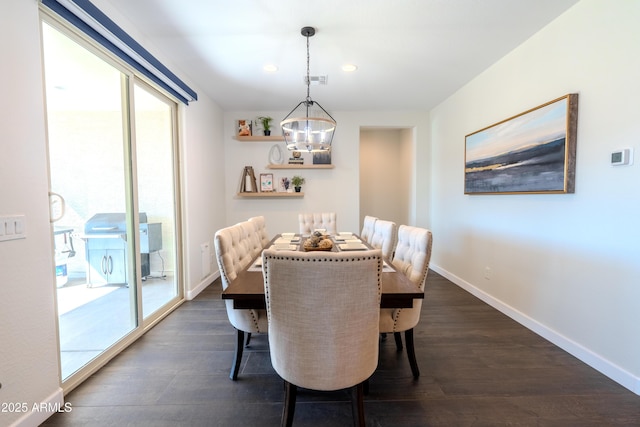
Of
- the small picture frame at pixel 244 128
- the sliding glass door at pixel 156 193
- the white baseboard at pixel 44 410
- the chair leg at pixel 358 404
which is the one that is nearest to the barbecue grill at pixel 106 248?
the sliding glass door at pixel 156 193

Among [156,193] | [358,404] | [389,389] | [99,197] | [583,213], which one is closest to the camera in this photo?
[358,404]

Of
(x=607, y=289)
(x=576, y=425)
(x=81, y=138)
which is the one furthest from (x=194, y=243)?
(x=607, y=289)

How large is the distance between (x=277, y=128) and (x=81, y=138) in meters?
2.79

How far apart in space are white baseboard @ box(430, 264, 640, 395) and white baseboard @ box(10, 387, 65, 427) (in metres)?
3.32

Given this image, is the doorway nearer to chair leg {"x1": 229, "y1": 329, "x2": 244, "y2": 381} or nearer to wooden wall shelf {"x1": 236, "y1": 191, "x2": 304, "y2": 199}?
wooden wall shelf {"x1": 236, "y1": 191, "x2": 304, "y2": 199}

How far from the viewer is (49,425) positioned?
1.41 meters

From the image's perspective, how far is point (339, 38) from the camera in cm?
232

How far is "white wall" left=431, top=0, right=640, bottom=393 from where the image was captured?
5.43 ft

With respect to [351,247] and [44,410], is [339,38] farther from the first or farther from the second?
[44,410]

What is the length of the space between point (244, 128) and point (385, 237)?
299 cm

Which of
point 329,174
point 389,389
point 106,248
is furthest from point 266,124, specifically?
point 389,389

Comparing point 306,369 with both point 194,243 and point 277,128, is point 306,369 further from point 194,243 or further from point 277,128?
point 277,128

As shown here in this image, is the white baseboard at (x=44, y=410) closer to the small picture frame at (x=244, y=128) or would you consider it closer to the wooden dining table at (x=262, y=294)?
the wooden dining table at (x=262, y=294)

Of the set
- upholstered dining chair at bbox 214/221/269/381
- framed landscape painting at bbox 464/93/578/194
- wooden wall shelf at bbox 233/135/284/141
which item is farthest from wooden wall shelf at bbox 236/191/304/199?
framed landscape painting at bbox 464/93/578/194
